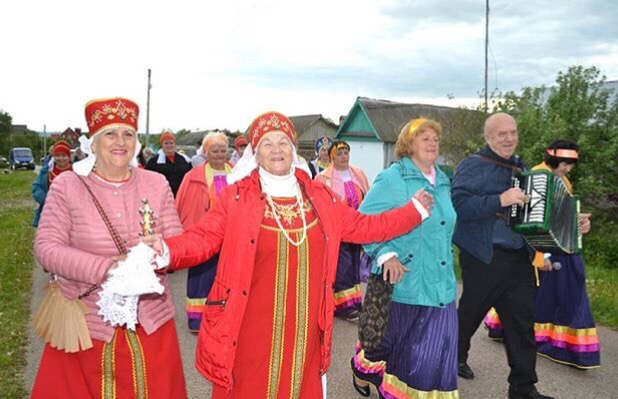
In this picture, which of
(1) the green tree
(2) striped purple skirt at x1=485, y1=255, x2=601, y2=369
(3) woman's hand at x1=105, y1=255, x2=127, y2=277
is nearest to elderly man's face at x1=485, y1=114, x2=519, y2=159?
(2) striped purple skirt at x1=485, y1=255, x2=601, y2=369

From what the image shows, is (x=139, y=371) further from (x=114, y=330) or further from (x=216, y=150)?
(x=216, y=150)

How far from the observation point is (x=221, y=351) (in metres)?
2.94

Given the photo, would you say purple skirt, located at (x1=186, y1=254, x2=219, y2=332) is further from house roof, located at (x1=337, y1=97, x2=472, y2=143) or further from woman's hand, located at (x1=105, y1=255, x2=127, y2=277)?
house roof, located at (x1=337, y1=97, x2=472, y2=143)

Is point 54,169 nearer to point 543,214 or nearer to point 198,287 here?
point 198,287

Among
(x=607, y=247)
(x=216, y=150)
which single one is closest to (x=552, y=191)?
(x=216, y=150)

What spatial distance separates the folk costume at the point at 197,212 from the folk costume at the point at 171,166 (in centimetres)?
353

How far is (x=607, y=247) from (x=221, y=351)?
417 inches

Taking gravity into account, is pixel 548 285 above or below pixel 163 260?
below

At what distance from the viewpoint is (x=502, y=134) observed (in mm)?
4602

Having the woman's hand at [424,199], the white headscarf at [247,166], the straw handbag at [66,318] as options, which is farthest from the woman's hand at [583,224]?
the straw handbag at [66,318]

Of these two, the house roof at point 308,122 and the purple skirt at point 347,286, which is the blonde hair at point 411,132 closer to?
the purple skirt at point 347,286

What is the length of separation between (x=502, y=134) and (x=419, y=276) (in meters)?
1.35

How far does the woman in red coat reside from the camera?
2957 mm

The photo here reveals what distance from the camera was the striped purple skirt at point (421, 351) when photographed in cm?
401
